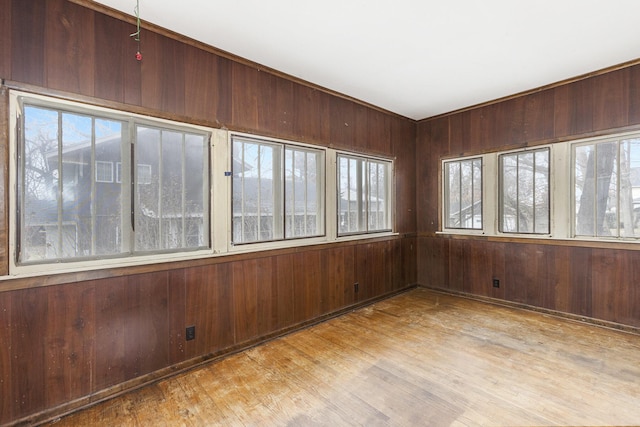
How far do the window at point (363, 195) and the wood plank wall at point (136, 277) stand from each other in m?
0.48

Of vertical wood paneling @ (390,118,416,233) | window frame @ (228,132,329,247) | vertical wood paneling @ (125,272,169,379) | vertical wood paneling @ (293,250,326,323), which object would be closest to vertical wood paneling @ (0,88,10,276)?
vertical wood paneling @ (125,272,169,379)

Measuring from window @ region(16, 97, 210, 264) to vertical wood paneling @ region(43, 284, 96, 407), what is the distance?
0.26 meters

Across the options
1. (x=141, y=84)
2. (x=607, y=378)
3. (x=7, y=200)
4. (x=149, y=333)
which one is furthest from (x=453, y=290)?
(x=7, y=200)

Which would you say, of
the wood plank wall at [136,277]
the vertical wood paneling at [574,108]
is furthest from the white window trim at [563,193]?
the wood plank wall at [136,277]

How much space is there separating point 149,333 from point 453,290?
3.94m

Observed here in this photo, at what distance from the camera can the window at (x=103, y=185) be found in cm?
188

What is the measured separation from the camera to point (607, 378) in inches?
88.4

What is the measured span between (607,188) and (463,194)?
1.53 m

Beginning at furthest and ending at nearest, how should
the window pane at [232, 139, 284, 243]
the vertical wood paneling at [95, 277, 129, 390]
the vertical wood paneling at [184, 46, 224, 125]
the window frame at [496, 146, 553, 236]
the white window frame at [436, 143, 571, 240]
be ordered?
1. the window frame at [496, 146, 553, 236]
2. the white window frame at [436, 143, 571, 240]
3. the window pane at [232, 139, 284, 243]
4. the vertical wood paneling at [184, 46, 224, 125]
5. the vertical wood paneling at [95, 277, 129, 390]

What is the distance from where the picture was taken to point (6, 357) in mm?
1765

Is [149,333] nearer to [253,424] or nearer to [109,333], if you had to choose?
[109,333]

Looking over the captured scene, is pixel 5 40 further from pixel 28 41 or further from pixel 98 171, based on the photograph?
pixel 98 171

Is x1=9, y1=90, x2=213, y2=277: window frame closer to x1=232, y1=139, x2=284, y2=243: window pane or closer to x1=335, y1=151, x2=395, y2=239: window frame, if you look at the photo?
x1=232, y1=139, x2=284, y2=243: window pane

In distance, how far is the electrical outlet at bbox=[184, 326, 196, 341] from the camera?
246cm
